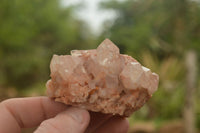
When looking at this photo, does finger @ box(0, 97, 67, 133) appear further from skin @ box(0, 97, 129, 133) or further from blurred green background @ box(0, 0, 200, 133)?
blurred green background @ box(0, 0, 200, 133)

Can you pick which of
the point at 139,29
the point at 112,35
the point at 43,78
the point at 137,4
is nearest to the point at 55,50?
the point at 43,78

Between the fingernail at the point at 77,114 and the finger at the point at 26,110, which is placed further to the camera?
the finger at the point at 26,110

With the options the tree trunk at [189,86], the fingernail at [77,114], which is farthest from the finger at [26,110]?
the tree trunk at [189,86]

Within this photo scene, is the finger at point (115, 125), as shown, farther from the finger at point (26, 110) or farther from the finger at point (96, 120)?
the finger at point (26, 110)

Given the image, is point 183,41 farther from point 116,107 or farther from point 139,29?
point 139,29

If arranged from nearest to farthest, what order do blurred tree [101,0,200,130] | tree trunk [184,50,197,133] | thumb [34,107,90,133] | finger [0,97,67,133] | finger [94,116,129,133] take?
thumb [34,107,90,133]
finger [0,97,67,133]
finger [94,116,129,133]
blurred tree [101,0,200,130]
tree trunk [184,50,197,133]

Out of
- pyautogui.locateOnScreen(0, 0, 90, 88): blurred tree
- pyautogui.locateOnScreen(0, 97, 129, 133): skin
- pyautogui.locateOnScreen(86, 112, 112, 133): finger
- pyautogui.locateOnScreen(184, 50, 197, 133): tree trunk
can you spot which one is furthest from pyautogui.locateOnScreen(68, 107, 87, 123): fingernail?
pyautogui.locateOnScreen(0, 0, 90, 88): blurred tree
